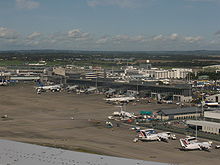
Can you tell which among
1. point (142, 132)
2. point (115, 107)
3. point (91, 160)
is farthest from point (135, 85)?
point (91, 160)

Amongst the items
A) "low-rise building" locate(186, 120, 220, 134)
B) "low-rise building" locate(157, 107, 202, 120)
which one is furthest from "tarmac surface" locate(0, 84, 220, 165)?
"low-rise building" locate(157, 107, 202, 120)

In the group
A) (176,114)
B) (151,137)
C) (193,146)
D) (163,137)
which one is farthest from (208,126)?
(176,114)

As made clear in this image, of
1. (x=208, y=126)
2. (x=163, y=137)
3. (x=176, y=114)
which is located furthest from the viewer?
(x=176, y=114)

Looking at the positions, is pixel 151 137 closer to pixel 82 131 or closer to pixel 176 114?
pixel 82 131

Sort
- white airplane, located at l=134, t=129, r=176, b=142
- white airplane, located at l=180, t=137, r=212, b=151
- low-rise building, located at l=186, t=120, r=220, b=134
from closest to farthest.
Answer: white airplane, located at l=180, t=137, r=212, b=151 < white airplane, located at l=134, t=129, r=176, b=142 < low-rise building, located at l=186, t=120, r=220, b=134

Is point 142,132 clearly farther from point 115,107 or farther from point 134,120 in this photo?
point 115,107

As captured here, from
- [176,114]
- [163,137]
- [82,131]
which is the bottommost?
[82,131]

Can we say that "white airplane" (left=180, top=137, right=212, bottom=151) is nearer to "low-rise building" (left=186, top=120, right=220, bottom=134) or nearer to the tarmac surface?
the tarmac surface

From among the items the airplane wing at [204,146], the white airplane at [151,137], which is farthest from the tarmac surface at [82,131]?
the white airplane at [151,137]
